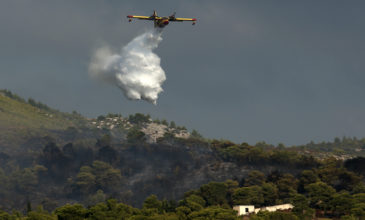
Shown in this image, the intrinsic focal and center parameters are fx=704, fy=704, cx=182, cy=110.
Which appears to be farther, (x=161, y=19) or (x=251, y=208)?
(x=251, y=208)

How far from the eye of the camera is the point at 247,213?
191500 mm

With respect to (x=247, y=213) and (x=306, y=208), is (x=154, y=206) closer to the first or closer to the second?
(x=247, y=213)

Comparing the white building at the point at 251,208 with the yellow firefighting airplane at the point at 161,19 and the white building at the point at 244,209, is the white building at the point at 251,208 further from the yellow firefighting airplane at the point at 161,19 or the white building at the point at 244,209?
the yellow firefighting airplane at the point at 161,19

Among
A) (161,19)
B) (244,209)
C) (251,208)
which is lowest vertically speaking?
(244,209)

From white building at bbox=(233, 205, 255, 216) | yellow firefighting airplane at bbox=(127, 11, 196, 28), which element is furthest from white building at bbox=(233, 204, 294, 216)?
yellow firefighting airplane at bbox=(127, 11, 196, 28)

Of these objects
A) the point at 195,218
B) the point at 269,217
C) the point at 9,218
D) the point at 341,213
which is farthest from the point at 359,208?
the point at 9,218

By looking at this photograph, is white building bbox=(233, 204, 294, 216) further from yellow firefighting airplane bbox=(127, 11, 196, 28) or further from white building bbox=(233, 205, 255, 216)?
yellow firefighting airplane bbox=(127, 11, 196, 28)

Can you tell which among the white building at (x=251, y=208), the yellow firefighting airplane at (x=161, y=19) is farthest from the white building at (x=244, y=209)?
the yellow firefighting airplane at (x=161, y=19)

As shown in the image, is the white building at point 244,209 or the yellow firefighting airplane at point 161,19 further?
the white building at point 244,209

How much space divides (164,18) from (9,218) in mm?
65566

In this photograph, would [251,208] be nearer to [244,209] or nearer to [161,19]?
[244,209]

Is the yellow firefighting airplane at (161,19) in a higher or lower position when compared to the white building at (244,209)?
higher

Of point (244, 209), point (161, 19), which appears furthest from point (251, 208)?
point (161, 19)

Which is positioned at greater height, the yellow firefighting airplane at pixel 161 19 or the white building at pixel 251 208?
the yellow firefighting airplane at pixel 161 19
